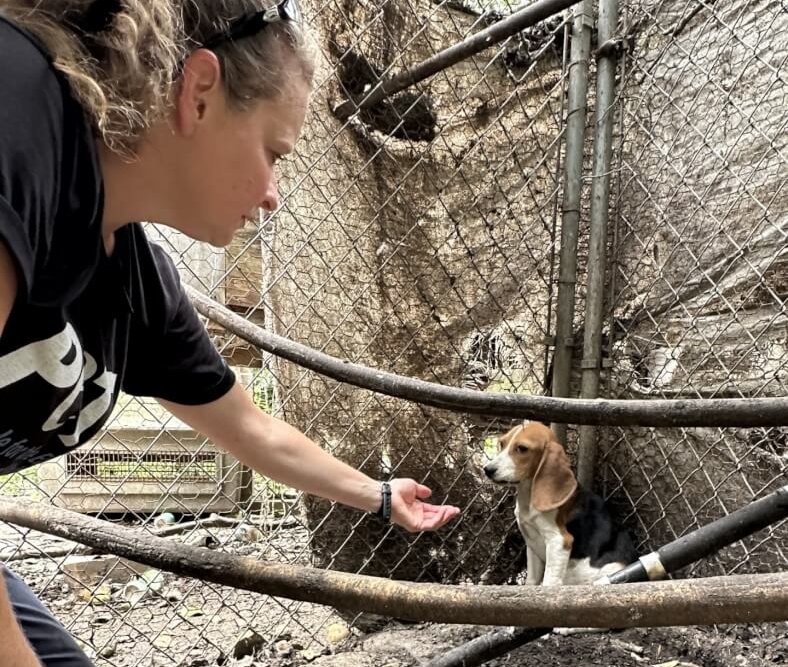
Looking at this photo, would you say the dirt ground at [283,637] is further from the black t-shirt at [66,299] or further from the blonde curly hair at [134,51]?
the blonde curly hair at [134,51]

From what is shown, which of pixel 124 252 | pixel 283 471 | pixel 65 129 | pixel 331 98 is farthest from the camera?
pixel 331 98

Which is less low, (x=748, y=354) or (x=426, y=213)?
(x=426, y=213)

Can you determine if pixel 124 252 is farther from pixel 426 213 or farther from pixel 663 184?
pixel 663 184

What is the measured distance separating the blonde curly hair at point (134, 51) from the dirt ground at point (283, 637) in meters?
1.31

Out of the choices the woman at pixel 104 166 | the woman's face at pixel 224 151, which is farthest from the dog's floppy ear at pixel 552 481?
the woman's face at pixel 224 151

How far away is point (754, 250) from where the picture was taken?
1615 mm

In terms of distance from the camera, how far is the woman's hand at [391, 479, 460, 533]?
1006mm

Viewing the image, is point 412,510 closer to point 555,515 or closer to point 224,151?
point 224,151

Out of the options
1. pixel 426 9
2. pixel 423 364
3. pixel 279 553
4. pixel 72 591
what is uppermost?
pixel 426 9

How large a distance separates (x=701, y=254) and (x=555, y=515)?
854 mm

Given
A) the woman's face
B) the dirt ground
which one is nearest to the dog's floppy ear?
the dirt ground

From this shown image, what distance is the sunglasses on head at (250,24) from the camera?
1.75 ft

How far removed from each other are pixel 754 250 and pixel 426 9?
3.69 feet

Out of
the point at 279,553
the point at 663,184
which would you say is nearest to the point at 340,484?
the point at 279,553
